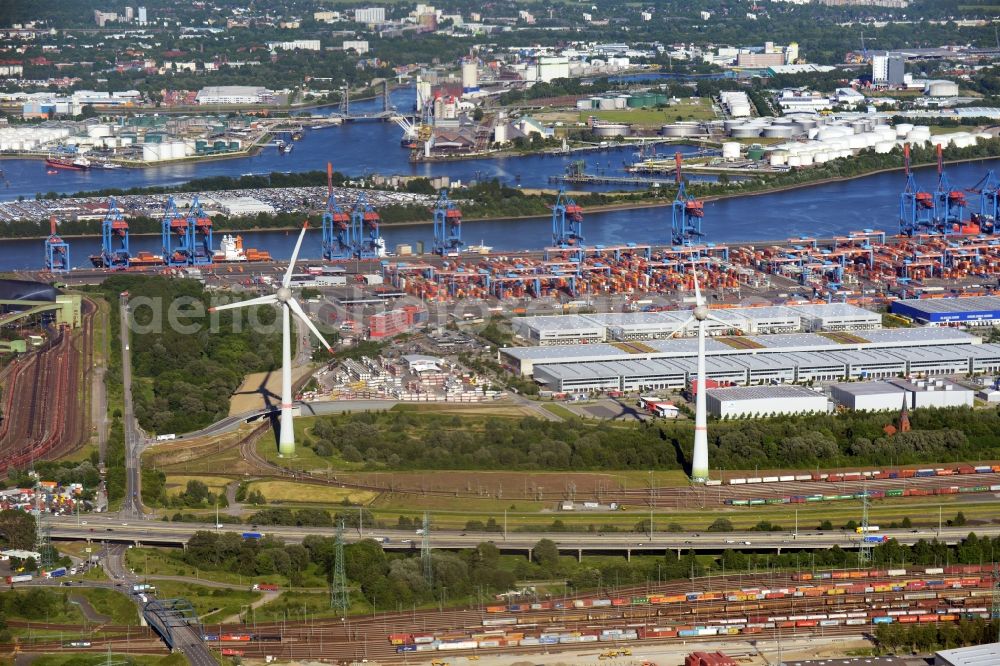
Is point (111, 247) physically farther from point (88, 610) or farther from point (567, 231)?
point (88, 610)

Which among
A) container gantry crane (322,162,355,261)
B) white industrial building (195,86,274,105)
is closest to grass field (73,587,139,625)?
container gantry crane (322,162,355,261)

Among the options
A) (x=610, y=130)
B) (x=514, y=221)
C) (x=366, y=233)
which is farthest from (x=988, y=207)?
(x=610, y=130)

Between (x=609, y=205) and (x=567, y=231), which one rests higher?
(x=567, y=231)

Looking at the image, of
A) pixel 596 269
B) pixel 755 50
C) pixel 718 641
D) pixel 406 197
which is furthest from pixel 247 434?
pixel 755 50

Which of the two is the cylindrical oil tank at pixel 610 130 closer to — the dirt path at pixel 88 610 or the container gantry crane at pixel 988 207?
the container gantry crane at pixel 988 207

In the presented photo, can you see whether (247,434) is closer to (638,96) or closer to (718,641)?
(718,641)

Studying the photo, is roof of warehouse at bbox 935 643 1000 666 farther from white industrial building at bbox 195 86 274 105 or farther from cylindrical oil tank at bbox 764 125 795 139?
white industrial building at bbox 195 86 274 105
